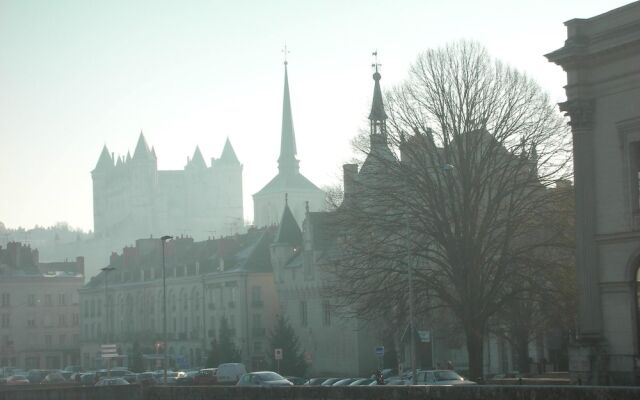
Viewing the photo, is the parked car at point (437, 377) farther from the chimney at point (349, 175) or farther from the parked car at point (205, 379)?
the parked car at point (205, 379)

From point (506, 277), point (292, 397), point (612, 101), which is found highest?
point (612, 101)

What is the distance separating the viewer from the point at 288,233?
110 m

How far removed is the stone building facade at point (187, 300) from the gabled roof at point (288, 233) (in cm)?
745

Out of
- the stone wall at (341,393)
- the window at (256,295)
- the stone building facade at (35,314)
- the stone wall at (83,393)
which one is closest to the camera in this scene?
the stone wall at (341,393)

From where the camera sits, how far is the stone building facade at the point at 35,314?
499 ft

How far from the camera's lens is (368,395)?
37.8m

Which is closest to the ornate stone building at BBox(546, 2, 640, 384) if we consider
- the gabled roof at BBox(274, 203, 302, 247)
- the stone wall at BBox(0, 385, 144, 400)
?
the stone wall at BBox(0, 385, 144, 400)

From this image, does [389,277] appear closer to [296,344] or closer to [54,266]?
[296,344]

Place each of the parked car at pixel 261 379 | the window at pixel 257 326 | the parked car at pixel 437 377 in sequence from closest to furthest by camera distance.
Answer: the parked car at pixel 437 377, the parked car at pixel 261 379, the window at pixel 257 326

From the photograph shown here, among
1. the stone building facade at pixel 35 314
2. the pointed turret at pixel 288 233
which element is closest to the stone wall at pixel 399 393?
the pointed turret at pixel 288 233

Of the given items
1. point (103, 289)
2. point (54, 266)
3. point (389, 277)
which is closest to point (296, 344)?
point (389, 277)

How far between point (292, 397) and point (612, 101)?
52.0ft

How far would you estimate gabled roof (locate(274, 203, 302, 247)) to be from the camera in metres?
109

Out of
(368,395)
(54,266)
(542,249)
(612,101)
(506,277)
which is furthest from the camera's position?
(54,266)
